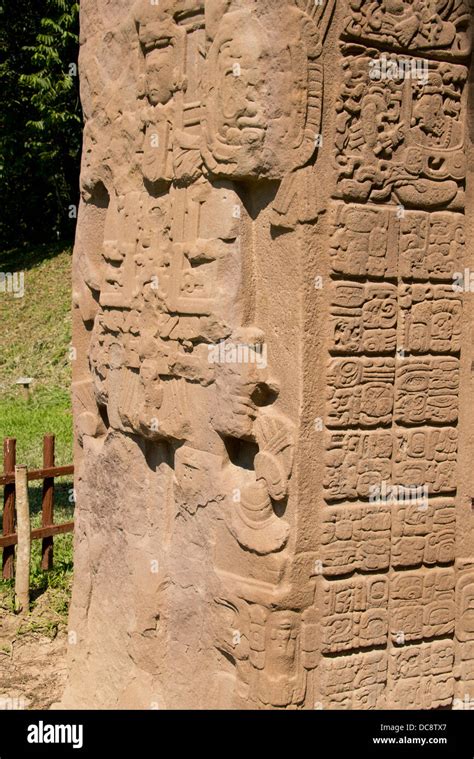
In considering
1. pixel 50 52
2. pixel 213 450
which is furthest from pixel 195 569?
pixel 50 52

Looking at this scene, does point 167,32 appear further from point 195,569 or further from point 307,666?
point 307,666

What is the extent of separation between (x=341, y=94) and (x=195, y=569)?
212 centimetres

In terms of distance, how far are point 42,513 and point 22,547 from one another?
509 mm

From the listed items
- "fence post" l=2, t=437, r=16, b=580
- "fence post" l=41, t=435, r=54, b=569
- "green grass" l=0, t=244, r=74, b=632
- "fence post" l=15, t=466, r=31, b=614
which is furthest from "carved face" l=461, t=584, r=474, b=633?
"fence post" l=2, t=437, r=16, b=580

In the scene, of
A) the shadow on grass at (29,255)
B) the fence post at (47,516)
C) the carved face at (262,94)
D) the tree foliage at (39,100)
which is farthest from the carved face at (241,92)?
the shadow on grass at (29,255)

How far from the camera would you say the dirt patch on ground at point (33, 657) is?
5.08 m

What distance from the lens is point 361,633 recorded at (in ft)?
12.2

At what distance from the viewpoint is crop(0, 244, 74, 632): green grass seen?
644 cm

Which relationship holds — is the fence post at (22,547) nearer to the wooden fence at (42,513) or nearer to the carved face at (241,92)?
the wooden fence at (42,513)

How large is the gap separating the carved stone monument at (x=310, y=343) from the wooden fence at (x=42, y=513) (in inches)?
95.3

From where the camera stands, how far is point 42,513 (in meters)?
6.48

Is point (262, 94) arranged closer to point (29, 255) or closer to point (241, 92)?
point (241, 92)

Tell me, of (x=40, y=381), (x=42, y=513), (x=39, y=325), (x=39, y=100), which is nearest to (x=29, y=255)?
(x=39, y=100)

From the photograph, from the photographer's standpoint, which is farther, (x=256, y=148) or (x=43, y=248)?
(x=43, y=248)
